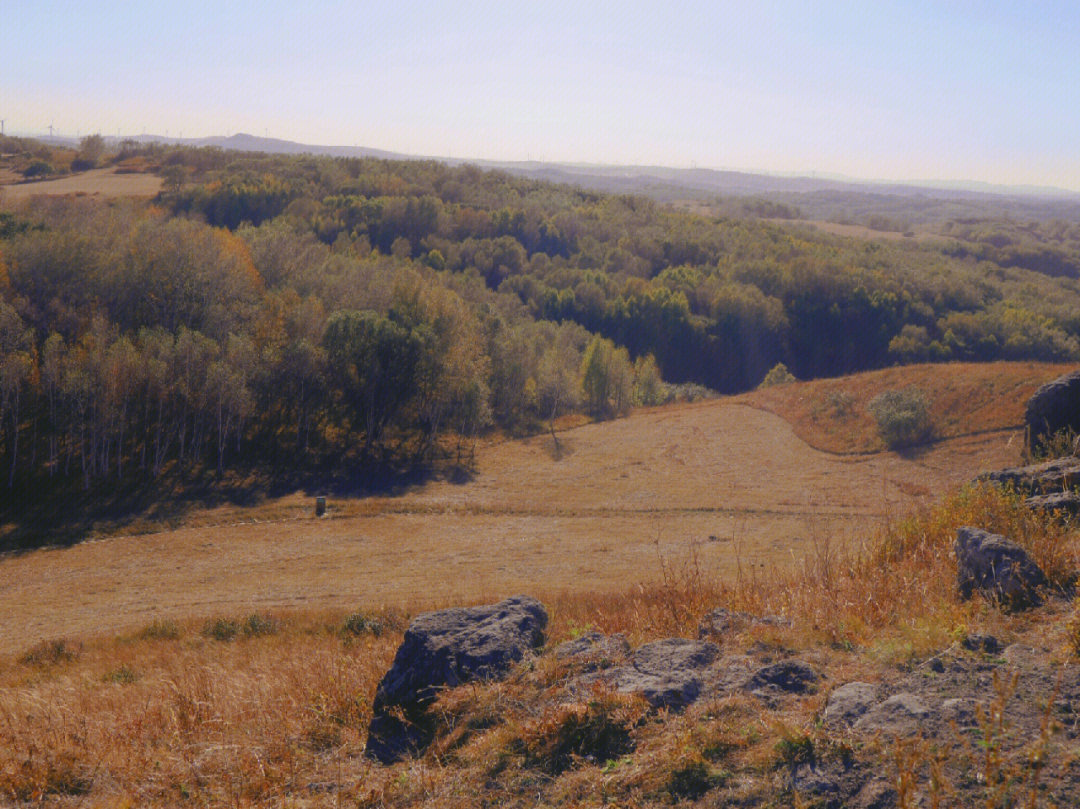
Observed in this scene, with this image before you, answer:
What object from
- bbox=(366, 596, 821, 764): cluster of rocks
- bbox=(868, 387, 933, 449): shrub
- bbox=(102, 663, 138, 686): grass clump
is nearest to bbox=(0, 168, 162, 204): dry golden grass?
bbox=(102, 663, 138, 686): grass clump

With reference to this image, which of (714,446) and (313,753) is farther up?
(313,753)

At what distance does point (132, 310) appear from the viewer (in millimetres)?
35500

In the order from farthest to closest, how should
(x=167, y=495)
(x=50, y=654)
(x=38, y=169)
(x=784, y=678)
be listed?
(x=38, y=169)
(x=167, y=495)
(x=50, y=654)
(x=784, y=678)

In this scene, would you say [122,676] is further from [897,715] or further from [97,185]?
[97,185]

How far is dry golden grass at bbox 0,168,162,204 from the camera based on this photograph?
2576 inches

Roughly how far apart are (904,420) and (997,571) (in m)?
28.8

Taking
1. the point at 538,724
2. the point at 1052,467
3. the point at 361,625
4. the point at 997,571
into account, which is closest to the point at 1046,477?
the point at 1052,467

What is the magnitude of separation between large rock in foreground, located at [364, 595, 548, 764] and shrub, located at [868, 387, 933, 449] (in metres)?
29.9

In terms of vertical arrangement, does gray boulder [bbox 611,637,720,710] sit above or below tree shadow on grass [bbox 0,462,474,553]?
above

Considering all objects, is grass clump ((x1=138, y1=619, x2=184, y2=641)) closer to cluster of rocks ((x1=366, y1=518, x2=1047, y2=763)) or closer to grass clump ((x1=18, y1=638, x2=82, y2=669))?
grass clump ((x1=18, y1=638, x2=82, y2=669))

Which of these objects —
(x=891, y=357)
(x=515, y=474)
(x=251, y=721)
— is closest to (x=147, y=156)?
(x=515, y=474)

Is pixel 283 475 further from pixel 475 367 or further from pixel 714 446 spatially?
pixel 714 446

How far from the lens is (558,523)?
27.0 metres

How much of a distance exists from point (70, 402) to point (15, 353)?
272cm
